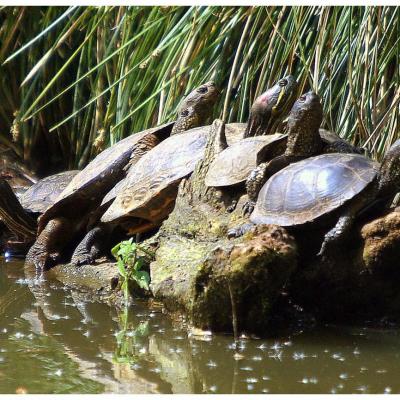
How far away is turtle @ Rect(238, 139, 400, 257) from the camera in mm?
3783

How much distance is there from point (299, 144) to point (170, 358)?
1.49 metres

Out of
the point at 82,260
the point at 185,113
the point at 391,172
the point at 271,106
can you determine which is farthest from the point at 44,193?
the point at 391,172

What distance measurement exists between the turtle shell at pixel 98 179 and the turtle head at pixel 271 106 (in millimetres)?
973

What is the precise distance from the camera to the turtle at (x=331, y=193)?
378cm

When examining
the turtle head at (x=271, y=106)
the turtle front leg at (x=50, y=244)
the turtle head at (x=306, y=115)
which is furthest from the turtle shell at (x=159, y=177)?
the turtle head at (x=306, y=115)

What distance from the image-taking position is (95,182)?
5574 mm

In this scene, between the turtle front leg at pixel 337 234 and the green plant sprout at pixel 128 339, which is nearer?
the green plant sprout at pixel 128 339

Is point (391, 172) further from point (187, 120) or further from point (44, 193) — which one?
point (44, 193)

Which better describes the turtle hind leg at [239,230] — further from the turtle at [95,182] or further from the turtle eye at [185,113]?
the turtle eye at [185,113]

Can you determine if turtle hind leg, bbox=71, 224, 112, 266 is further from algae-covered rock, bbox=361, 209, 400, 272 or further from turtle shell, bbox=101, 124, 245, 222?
algae-covered rock, bbox=361, 209, 400, 272

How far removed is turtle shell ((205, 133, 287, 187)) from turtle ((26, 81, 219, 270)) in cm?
118

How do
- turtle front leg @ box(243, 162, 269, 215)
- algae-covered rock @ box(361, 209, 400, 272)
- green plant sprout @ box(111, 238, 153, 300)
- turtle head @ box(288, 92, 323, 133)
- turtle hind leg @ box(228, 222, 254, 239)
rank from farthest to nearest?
green plant sprout @ box(111, 238, 153, 300) → turtle head @ box(288, 92, 323, 133) → turtle front leg @ box(243, 162, 269, 215) → turtle hind leg @ box(228, 222, 254, 239) → algae-covered rock @ box(361, 209, 400, 272)

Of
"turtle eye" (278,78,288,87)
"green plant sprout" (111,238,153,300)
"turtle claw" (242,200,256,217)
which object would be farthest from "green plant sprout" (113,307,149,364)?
"turtle eye" (278,78,288,87)
